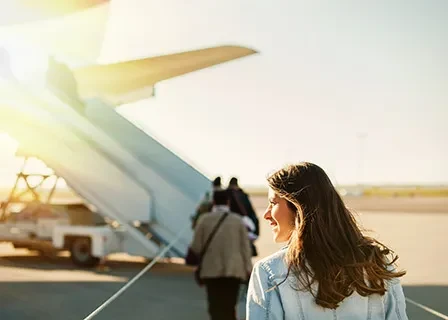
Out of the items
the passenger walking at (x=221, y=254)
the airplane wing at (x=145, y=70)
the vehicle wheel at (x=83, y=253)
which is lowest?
the vehicle wheel at (x=83, y=253)

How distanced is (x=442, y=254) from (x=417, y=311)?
9186 millimetres

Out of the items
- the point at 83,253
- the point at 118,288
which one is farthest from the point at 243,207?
the point at 83,253

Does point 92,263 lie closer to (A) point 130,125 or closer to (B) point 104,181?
(B) point 104,181

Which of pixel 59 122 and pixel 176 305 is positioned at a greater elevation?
pixel 59 122

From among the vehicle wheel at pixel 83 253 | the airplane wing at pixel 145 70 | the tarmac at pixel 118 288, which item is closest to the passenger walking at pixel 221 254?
the tarmac at pixel 118 288

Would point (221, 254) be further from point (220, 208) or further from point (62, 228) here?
point (62, 228)

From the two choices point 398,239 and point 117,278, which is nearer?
point 117,278

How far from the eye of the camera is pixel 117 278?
12.5m

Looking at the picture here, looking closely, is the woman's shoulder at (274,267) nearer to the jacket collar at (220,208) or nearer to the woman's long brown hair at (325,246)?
the woman's long brown hair at (325,246)

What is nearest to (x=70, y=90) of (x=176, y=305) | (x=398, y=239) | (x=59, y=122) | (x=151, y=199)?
(x=59, y=122)

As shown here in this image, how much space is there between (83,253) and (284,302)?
12168 mm

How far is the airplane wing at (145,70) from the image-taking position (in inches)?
558

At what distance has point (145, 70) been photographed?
48.0 feet

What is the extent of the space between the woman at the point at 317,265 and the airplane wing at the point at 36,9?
1258cm
